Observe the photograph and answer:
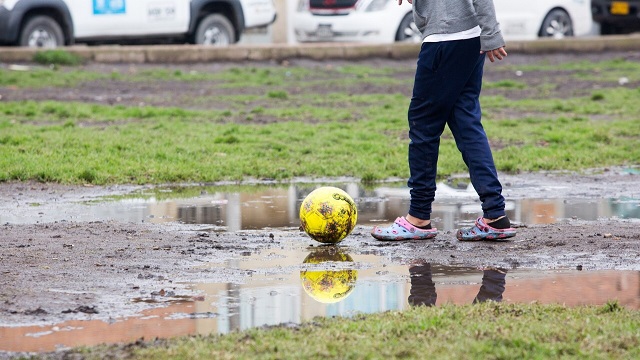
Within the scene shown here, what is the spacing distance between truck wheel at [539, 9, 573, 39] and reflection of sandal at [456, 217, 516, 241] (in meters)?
17.0

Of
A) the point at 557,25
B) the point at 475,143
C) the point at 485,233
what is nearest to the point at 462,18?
the point at 475,143

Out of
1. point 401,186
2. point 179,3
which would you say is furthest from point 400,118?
point 179,3

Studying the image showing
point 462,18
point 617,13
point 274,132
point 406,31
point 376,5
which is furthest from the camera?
point 617,13

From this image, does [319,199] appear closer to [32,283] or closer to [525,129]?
[32,283]

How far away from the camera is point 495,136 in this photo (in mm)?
12305

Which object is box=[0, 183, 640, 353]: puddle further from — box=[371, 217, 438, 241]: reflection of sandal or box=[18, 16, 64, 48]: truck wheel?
box=[18, 16, 64, 48]: truck wheel

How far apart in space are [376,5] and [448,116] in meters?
14.2

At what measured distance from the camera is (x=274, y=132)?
40.7 ft

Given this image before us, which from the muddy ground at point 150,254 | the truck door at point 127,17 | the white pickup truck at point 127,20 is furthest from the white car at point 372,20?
the muddy ground at point 150,254

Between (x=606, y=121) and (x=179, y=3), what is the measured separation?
8.80 metres

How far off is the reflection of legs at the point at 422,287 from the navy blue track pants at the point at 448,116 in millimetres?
985

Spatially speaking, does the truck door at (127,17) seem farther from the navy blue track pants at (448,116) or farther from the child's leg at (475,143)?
the child's leg at (475,143)

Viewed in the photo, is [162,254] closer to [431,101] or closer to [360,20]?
[431,101]

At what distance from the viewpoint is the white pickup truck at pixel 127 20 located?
18.5 meters
